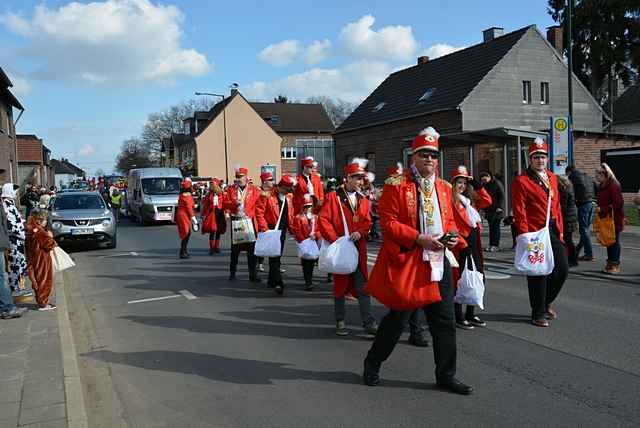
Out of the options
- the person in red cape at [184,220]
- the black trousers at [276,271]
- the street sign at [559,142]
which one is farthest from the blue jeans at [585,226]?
the person in red cape at [184,220]

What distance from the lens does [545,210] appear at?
263 inches

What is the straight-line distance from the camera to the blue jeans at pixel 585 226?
11547 millimetres

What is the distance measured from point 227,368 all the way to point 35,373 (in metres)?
1.62

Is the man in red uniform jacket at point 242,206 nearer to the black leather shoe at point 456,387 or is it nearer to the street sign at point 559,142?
the black leather shoe at point 456,387

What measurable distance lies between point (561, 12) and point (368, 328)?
40275mm

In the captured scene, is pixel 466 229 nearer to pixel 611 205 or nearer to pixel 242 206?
pixel 242 206

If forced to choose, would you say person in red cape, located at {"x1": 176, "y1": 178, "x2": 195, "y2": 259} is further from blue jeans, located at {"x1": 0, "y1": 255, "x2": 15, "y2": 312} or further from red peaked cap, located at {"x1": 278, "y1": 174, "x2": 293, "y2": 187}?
blue jeans, located at {"x1": 0, "y1": 255, "x2": 15, "y2": 312}

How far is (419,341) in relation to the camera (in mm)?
6219

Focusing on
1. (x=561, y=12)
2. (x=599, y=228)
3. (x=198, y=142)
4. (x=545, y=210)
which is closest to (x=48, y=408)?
(x=545, y=210)

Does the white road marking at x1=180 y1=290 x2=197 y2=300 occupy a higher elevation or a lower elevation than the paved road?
higher

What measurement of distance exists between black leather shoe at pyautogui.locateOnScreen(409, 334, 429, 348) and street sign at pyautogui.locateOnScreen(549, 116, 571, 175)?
1265cm

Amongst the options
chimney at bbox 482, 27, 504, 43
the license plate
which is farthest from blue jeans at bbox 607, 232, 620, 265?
chimney at bbox 482, 27, 504, 43

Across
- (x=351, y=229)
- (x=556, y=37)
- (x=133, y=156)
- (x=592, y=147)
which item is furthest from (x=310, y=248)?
(x=133, y=156)

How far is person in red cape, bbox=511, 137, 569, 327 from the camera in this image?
6703 mm
